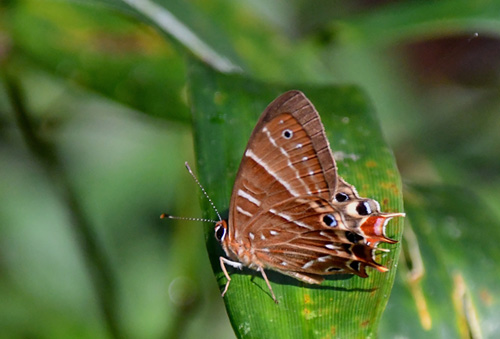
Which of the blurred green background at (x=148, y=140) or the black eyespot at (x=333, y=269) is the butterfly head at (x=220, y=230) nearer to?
the black eyespot at (x=333, y=269)

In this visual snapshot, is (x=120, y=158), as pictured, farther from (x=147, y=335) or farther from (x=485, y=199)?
(x=485, y=199)

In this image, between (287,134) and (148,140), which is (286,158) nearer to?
(287,134)

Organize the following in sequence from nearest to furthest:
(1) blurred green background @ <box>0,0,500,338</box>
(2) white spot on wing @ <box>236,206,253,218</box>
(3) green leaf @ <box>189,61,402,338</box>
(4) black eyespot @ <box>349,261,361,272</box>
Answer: (3) green leaf @ <box>189,61,402,338</box>, (4) black eyespot @ <box>349,261,361,272</box>, (2) white spot on wing @ <box>236,206,253,218</box>, (1) blurred green background @ <box>0,0,500,338</box>

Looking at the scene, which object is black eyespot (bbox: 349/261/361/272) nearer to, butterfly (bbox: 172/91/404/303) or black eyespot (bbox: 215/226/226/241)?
butterfly (bbox: 172/91/404/303)

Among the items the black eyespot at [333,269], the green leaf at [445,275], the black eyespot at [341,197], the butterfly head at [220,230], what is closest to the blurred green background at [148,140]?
the green leaf at [445,275]

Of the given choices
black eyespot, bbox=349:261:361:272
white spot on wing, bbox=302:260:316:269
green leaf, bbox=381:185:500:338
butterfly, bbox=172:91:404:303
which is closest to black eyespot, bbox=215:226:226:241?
butterfly, bbox=172:91:404:303

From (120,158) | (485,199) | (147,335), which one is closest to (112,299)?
(147,335)

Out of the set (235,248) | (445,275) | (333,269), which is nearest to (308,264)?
(333,269)
